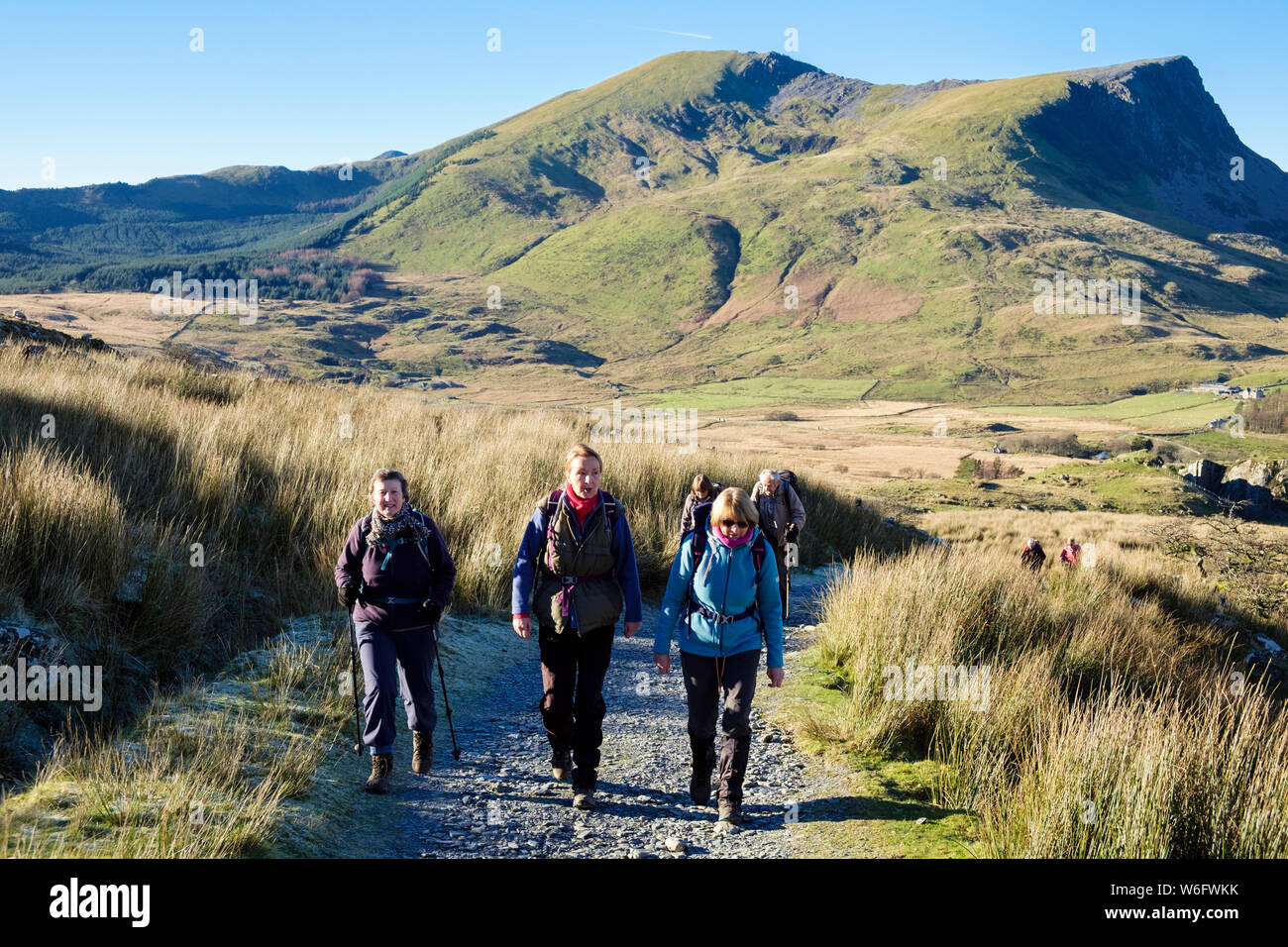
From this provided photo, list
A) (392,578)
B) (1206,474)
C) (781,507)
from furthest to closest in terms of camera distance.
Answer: (1206,474), (781,507), (392,578)

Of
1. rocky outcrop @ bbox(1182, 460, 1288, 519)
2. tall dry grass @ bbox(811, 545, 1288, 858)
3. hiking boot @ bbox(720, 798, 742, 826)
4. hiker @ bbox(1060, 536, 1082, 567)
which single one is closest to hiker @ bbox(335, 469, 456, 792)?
hiking boot @ bbox(720, 798, 742, 826)

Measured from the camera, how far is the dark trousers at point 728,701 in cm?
451

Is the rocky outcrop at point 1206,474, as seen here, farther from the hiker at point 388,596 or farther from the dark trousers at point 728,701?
the hiker at point 388,596

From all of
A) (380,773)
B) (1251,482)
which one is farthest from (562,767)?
(1251,482)

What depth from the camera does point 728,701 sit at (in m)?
4.56

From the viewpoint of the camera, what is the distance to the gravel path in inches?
165

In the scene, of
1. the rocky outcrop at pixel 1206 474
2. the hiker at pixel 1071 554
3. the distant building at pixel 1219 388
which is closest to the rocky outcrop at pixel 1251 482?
the rocky outcrop at pixel 1206 474

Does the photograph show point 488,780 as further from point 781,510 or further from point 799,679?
point 781,510

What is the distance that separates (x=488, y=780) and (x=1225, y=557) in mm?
16232

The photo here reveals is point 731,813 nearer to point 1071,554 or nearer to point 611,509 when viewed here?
point 611,509

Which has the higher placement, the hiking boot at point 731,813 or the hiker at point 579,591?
the hiker at point 579,591

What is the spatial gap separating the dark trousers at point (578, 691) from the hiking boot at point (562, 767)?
25mm

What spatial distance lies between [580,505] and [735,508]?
0.86 meters
